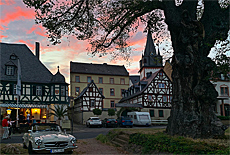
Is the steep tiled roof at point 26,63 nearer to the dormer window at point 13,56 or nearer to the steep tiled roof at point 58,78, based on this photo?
the dormer window at point 13,56

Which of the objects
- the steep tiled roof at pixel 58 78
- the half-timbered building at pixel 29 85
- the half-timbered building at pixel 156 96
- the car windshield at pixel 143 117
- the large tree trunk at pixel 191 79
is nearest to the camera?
the large tree trunk at pixel 191 79

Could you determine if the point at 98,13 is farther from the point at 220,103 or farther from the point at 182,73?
the point at 220,103

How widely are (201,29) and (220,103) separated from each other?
147ft

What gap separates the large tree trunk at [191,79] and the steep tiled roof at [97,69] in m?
49.4

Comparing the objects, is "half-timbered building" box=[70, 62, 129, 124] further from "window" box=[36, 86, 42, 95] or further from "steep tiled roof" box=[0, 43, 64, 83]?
"window" box=[36, 86, 42, 95]

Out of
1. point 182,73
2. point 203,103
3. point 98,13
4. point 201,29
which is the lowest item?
A: point 203,103

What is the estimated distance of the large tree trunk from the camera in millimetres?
11211

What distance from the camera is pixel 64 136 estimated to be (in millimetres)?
10359

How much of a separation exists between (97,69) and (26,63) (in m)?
25.7

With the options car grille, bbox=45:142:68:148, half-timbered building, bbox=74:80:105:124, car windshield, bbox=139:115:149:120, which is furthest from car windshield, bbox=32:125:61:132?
half-timbered building, bbox=74:80:105:124

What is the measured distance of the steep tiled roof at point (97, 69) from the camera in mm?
61200

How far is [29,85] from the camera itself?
37.7m

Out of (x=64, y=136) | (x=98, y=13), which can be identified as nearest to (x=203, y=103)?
(x=64, y=136)

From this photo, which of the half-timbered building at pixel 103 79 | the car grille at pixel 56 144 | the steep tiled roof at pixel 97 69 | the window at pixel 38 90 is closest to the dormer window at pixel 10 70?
the window at pixel 38 90
